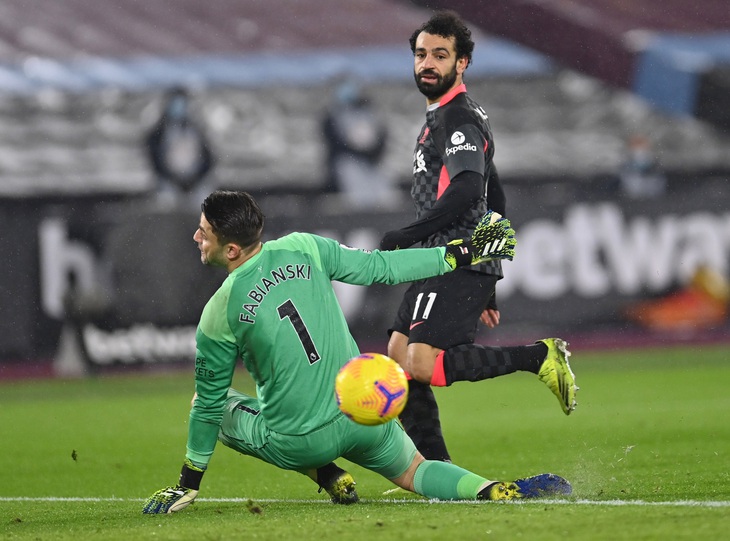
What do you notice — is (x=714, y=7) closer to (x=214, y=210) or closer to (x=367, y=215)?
(x=367, y=215)

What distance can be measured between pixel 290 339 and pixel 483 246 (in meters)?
0.90

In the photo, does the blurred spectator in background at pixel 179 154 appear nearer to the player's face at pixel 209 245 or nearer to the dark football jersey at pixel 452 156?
the dark football jersey at pixel 452 156

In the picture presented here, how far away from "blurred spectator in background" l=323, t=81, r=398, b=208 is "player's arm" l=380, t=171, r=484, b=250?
392 inches

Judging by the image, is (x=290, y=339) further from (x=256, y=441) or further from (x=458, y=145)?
(x=458, y=145)

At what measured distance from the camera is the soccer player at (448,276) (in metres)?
5.77

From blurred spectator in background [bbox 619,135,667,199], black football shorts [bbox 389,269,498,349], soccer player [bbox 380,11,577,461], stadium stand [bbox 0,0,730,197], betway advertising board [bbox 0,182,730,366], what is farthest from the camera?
stadium stand [bbox 0,0,730,197]

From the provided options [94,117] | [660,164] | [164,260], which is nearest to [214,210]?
[164,260]

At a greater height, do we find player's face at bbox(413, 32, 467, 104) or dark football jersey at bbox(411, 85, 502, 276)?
player's face at bbox(413, 32, 467, 104)

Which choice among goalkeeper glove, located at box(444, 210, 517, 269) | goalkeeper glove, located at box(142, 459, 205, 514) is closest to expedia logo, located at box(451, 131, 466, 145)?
goalkeeper glove, located at box(444, 210, 517, 269)

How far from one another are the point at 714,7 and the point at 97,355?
537 inches

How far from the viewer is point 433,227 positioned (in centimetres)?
568

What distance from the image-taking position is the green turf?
4.43 metres

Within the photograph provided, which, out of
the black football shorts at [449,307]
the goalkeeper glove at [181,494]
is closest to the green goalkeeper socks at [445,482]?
the black football shorts at [449,307]

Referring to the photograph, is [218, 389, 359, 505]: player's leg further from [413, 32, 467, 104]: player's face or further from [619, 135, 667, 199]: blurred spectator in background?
[619, 135, 667, 199]: blurred spectator in background
